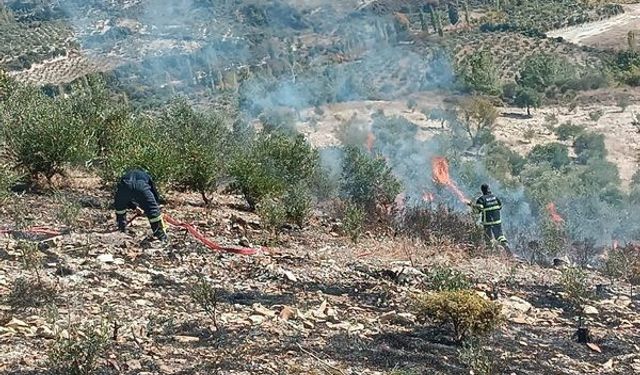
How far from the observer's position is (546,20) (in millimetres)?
71500

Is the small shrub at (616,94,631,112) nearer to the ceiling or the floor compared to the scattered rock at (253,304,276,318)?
nearer to the floor

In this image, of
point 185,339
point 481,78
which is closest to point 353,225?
point 185,339

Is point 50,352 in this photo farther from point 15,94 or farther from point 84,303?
point 15,94

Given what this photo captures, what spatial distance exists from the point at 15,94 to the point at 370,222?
390 inches

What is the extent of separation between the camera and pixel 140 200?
9.56 meters

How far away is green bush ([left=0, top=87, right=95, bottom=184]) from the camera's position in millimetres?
11531

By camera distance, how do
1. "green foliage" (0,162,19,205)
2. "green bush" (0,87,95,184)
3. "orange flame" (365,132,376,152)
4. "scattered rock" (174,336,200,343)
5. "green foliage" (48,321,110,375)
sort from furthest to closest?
"orange flame" (365,132,376,152)
"green bush" (0,87,95,184)
"green foliage" (0,162,19,205)
"scattered rock" (174,336,200,343)
"green foliage" (48,321,110,375)

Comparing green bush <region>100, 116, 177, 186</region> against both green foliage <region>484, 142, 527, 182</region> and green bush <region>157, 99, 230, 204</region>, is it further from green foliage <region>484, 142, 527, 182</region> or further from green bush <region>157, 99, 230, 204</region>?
green foliage <region>484, 142, 527, 182</region>

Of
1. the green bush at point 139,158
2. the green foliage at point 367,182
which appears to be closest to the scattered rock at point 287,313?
the green bush at point 139,158

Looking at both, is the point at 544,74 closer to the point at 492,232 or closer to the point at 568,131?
the point at 568,131

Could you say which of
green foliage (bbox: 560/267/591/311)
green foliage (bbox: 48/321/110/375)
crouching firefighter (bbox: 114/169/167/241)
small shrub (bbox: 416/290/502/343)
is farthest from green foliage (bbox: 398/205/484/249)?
green foliage (bbox: 48/321/110/375)

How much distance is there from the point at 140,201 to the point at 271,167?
18.7ft

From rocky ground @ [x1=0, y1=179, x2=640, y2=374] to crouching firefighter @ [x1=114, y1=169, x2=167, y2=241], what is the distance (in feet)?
0.85

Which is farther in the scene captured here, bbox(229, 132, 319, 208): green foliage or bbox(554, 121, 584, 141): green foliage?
bbox(554, 121, 584, 141): green foliage
